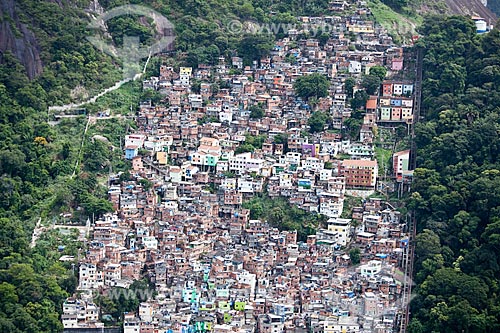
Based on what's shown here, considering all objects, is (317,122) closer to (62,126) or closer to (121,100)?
(121,100)

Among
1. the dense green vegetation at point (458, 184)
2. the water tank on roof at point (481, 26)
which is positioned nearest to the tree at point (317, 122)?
the dense green vegetation at point (458, 184)

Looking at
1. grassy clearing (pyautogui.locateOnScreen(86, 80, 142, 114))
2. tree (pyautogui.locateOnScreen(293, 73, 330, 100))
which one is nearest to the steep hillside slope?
tree (pyautogui.locateOnScreen(293, 73, 330, 100))

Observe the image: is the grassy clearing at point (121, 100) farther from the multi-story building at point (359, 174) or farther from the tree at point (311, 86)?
the multi-story building at point (359, 174)

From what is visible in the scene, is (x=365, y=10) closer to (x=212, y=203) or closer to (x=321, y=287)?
(x=212, y=203)

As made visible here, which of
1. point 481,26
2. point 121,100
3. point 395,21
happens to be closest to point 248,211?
point 121,100

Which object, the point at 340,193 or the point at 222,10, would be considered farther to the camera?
the point at 222,10

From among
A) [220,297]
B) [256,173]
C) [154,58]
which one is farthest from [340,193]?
[154,58]
